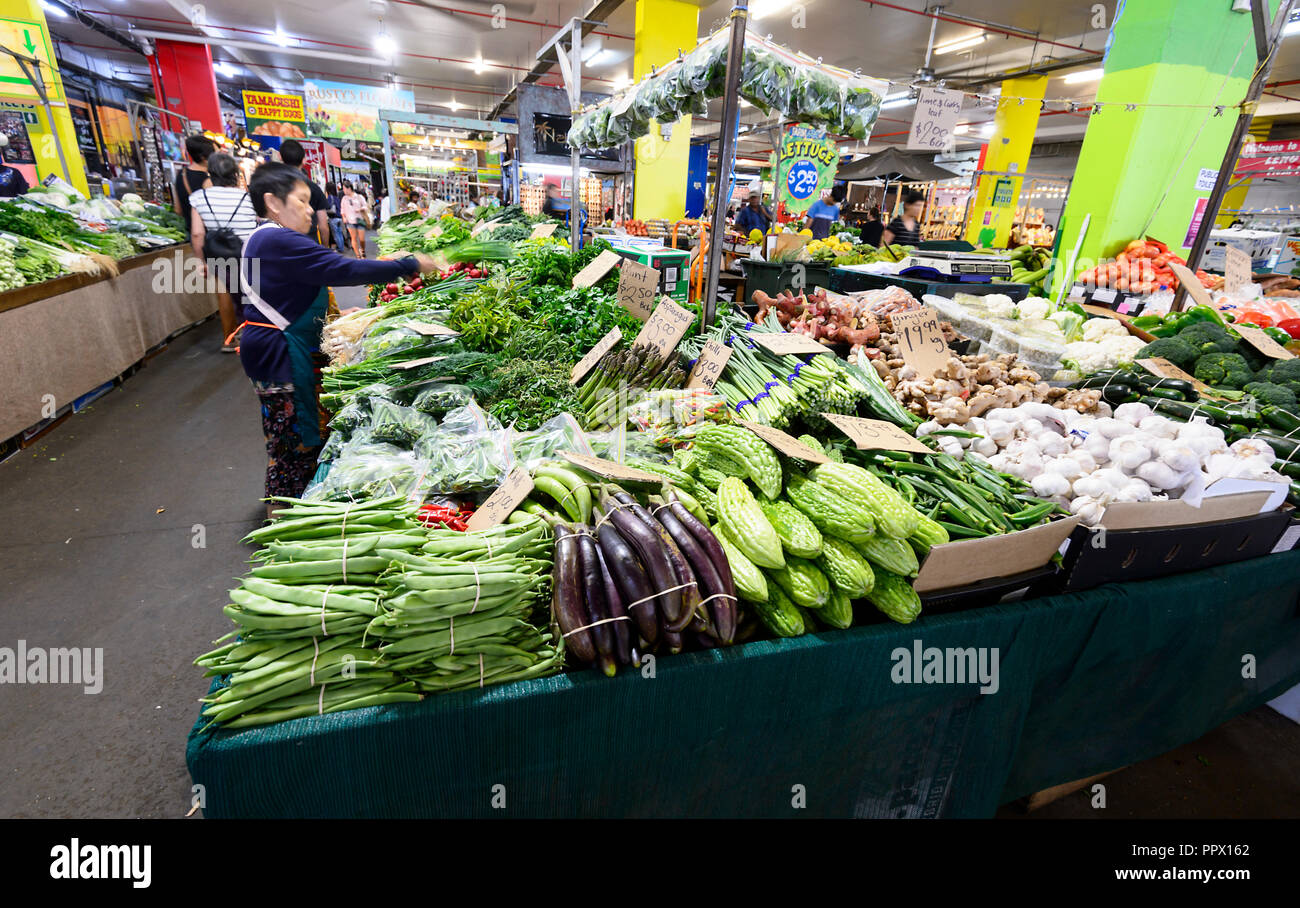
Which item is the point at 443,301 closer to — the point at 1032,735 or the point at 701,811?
the point at 701,811

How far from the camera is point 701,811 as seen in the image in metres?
1.76

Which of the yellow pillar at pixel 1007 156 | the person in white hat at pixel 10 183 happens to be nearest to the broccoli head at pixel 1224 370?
the person in white hat at pixel 10 183

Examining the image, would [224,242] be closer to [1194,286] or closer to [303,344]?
[303,344]

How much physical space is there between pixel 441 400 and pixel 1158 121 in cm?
691

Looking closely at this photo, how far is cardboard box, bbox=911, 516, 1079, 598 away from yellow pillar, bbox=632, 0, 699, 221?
9.04 m

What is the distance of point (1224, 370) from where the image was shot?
327 cm

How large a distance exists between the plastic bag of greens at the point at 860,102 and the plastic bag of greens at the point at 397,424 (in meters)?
2.68

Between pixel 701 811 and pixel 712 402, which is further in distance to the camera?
pixel 712 402

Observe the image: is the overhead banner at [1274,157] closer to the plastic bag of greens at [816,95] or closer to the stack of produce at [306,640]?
the plastic bag of greens at [816,95]

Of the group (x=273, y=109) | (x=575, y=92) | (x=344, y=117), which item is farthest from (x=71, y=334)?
(x=273, y=109)

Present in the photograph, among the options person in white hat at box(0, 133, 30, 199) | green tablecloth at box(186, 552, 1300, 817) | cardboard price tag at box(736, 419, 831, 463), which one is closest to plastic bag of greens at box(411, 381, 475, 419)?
cardboard price tag at box(736, 419, 831, 463)

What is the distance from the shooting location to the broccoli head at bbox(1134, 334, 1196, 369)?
3381 mm
